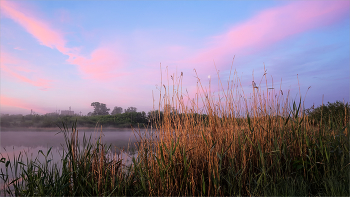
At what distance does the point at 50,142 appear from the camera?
19.5ft

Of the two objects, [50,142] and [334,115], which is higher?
[334,115]

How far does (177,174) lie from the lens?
2.01 metres

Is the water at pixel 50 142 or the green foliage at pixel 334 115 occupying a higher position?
the green foliage at pixel 334 115

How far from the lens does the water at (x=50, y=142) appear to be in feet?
8.25

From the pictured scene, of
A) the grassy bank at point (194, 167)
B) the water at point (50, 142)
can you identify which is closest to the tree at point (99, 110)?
the water at point (50, 142)

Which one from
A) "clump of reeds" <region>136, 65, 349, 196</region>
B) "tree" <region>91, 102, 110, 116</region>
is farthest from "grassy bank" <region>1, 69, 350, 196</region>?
"tree" <region>91, 102, 110, 116</region>

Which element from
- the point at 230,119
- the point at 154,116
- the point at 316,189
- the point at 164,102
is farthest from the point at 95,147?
the point at 316,189

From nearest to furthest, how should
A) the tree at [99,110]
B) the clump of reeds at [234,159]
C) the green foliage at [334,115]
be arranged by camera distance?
the clump of reeds at [234,159] < the green foliage at [334,115] < the tree at [99,110]

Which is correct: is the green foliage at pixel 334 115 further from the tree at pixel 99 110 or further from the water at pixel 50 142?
the tree at pixel 99 110

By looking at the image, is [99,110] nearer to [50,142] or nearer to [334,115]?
[50,142]

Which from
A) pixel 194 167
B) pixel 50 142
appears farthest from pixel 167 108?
pixel 50 142

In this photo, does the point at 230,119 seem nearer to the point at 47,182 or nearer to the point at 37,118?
the point at 47,182

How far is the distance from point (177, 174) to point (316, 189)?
1707 mm

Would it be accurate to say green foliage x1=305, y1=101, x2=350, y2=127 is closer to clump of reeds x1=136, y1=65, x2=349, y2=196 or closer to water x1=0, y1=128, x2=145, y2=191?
clump of reeds x1=136, y1=65, x2=349, y2=196
